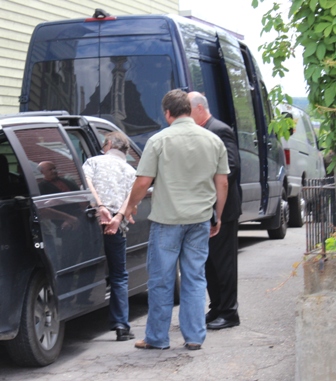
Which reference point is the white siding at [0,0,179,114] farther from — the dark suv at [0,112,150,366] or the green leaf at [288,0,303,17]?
the green leaf at [288,0,303,17]


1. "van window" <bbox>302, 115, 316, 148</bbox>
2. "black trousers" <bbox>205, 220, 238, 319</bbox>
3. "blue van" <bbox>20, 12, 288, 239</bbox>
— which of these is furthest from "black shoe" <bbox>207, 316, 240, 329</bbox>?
"van window" <bbox>302, 115, 316, 148</bbox>

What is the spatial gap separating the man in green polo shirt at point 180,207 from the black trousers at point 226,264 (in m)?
0.72

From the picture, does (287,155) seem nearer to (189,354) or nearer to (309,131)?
(309,131)

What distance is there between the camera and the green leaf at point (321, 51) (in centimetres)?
710

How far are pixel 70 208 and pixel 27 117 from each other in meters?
0.72

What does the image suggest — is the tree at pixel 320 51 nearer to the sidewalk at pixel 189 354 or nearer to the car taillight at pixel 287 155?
the sidewalk at pixel 189 354

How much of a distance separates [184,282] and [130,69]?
13.1 feet

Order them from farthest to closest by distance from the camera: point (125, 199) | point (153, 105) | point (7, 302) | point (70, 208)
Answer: point (153, 105)
point (125, 199)
point (70, 208)
point (7, 302)

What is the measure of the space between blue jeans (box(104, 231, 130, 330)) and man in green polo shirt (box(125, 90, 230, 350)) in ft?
1.26

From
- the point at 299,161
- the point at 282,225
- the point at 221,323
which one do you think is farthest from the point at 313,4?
the point at 299,161

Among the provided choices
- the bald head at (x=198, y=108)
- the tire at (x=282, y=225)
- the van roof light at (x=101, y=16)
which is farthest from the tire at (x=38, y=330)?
the tire at (x=282, y=225)

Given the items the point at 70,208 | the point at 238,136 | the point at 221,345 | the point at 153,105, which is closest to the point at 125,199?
the point at 70,208

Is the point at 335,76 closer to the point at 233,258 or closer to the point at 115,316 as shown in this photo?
the point at 233,258

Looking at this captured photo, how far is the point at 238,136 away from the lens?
11469 mm
